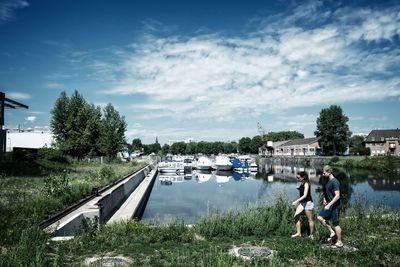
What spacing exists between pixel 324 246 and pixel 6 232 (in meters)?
8.05

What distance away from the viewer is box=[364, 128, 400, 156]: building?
106688 mm

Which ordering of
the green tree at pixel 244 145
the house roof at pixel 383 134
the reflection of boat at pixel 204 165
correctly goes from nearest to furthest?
the reflection of boat at pixel 204 165 → the house roof at pixel 383 134 → the green tree at pixel 244 145

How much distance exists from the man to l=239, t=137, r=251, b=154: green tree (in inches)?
6867

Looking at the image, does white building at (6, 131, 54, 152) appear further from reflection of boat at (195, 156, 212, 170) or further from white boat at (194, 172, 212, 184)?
white boat at (194, 172, 212, 184)

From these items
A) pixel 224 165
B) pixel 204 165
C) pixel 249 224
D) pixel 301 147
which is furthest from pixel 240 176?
pixel 301 147

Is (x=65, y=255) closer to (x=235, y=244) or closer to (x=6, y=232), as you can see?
(x=6, y=232)

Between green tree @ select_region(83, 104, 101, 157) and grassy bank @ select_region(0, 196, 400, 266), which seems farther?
green tree @ select_region(83, 104, 101, 157)

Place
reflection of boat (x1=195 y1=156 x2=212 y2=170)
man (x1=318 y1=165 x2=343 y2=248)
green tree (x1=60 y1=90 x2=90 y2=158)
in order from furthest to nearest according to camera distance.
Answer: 1. reflection of boat (x1=195 y1=156 x2=212 y2=170)
2. green tree (x1=60 y1=90 x2=90 y2=158)
3. man (x1=318 y1=165 x2=343 y2=248)

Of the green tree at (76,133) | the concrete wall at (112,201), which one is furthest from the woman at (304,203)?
the green tree at (76,133)

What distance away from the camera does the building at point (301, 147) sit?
12900 cm

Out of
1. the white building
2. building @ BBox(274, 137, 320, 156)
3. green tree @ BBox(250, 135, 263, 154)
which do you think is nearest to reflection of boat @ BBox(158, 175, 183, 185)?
the white building

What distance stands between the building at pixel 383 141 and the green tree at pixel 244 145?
76.5m

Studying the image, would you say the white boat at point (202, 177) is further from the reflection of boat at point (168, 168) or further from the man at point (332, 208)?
the man at point (332, 208)

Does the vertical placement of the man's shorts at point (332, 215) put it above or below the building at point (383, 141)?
below
